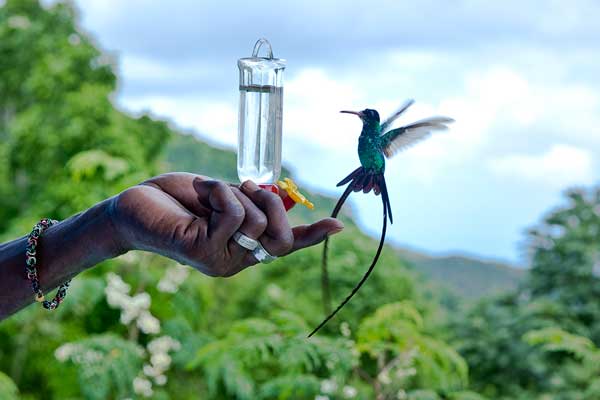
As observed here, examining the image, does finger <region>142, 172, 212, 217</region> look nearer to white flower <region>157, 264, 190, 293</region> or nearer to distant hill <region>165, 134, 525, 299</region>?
white flower <region>157, 264, 190, 293</region>

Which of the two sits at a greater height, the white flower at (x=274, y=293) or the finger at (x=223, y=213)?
the finger at (x=223, y=213)

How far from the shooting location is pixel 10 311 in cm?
143

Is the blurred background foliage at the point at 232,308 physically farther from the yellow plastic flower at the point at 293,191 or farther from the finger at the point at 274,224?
the finger at the point at 274,224

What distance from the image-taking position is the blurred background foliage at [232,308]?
324 cm

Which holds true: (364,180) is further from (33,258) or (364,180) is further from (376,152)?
(33,258)

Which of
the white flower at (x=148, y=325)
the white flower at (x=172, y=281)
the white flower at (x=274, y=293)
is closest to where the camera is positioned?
the white flower at (x=148, y=325)

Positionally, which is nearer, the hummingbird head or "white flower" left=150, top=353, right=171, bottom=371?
the hummingbird head

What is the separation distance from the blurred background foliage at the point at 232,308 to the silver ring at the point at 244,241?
71.5 inches

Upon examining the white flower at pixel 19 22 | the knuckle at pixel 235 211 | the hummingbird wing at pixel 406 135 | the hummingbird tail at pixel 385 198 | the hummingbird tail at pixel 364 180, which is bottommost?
the knuckle at pixel 235 211

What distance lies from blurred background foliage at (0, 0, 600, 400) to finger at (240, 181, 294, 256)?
1.81 m

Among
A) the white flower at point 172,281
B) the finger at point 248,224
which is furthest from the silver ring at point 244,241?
the white flower at point 172,281

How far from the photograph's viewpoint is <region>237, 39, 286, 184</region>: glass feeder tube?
4.01 feet

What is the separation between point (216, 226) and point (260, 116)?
0.22 m

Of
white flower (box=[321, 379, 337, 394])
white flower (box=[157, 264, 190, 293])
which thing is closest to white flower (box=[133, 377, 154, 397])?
white flower (box=[157, 264, 190, 293])
